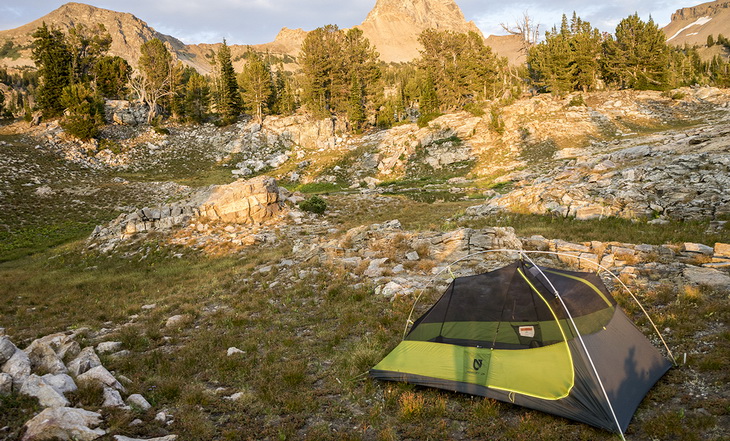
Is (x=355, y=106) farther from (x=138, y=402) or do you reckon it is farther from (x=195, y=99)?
(x=138, y=402)

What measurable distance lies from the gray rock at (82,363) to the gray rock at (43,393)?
808 millimetres

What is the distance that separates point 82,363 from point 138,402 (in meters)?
1.87

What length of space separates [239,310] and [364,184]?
114 ft

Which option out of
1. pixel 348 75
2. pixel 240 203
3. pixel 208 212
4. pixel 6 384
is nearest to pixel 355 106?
pixel 348 75

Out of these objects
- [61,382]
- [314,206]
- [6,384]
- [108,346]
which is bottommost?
[108,346]

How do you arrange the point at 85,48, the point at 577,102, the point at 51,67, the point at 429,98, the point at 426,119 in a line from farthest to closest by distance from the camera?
the point at 85,48 → the point at 429,98 → the point at 426,119 → the point at 51,67 → the point at 577,102

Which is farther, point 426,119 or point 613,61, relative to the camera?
point 613,61

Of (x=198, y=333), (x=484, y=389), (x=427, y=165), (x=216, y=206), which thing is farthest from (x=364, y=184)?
(x=484, y=389)

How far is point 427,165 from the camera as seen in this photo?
157 feet

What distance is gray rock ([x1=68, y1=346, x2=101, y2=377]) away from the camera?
652 cm

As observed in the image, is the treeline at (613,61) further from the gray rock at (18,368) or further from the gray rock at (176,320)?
the gray rock at (18,368)

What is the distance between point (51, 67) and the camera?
56281 millimetres

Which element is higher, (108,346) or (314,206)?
(314,206)

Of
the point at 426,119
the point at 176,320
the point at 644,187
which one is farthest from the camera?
the point at 426,119
